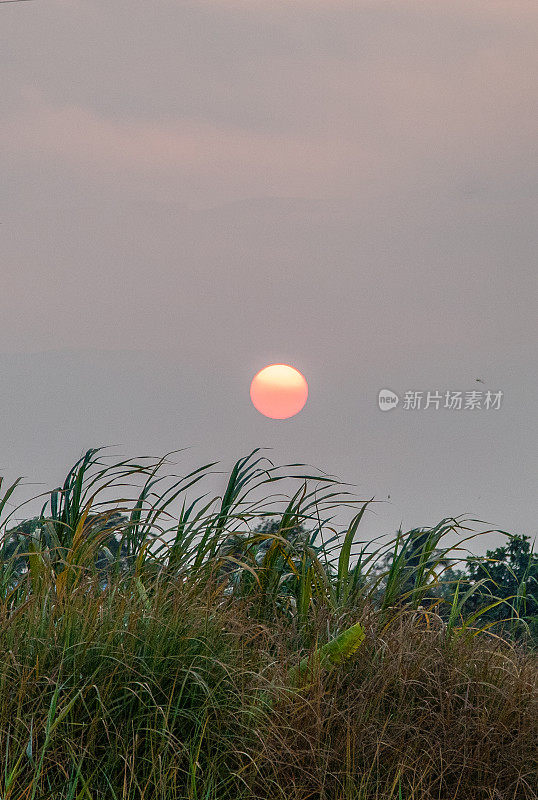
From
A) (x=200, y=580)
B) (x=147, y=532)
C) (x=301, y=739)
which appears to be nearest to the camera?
(x=301, y=739)

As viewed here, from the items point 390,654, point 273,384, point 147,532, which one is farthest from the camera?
point 273,384

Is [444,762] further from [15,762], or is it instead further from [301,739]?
[15,762]

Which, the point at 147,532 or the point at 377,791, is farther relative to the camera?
the point at 147,532

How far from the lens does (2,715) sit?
9.14ft

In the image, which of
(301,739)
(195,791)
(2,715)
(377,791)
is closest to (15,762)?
(2,715)

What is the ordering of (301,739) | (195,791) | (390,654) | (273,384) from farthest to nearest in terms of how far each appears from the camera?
(273,384) < (390,654) < (301,739) < (195,791)

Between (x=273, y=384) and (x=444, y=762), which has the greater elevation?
(x=273, y=384)

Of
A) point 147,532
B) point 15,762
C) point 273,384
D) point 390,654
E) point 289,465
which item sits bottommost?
point 15,762

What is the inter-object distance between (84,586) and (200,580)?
0.47 meters

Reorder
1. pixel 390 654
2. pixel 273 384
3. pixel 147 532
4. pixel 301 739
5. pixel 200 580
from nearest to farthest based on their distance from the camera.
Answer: pixel 301 739 → pixel 390 654 → pixel 200 580 → pixel 147 532 → pixel 273 384

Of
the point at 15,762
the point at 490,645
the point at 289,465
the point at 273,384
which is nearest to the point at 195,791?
the point at 15,762

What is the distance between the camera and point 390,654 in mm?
3248

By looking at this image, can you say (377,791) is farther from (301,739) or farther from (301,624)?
(301,624)

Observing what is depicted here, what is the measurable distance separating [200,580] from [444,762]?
3.87 ft
